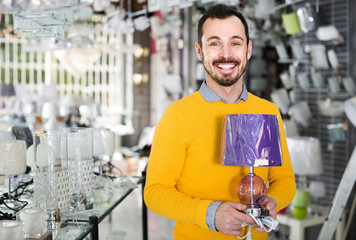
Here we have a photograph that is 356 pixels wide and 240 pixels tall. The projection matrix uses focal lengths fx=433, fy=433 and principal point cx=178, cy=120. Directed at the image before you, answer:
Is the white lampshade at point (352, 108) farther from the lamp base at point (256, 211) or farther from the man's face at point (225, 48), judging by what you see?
the lamp base at point (256, 211)

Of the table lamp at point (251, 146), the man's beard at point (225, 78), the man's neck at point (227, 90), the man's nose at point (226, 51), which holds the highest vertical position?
the man's nose at point (226, 51)

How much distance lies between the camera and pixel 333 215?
112 inches

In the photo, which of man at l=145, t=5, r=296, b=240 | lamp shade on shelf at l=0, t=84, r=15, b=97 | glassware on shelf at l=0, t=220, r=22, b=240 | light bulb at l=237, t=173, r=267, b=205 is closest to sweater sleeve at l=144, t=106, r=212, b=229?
man at l=145, t=5, r=296, b=240

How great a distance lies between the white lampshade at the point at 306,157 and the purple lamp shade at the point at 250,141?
84.5 inches

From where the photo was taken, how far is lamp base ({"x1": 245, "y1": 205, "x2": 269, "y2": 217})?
54.1 inches

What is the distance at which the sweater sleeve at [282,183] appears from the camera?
1.62 m

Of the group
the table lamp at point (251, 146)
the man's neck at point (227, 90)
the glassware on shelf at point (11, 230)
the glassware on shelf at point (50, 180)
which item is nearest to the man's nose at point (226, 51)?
the man's neck at point (227, 90)

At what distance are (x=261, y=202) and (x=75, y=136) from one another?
2.98ft

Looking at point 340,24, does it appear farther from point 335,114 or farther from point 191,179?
point 191,179

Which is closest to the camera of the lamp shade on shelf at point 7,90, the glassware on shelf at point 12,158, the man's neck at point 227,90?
the man's neck at point 227,90

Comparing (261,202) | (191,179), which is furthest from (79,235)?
(261,202)

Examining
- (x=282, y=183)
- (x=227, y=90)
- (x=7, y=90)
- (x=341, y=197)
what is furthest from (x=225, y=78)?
(x=7, y=90)

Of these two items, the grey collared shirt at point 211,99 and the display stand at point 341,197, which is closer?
the grey collared shirt at point 211,99

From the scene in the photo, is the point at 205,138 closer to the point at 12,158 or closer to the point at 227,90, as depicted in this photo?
the point at 227,90
